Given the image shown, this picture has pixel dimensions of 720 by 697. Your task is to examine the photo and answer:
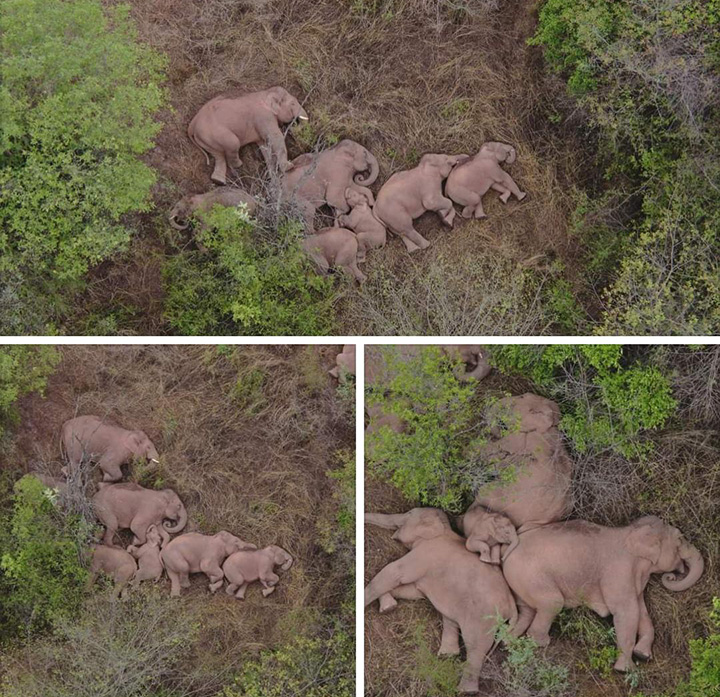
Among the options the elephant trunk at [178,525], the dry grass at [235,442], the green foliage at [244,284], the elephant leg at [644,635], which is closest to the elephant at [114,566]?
the elephant trunk at [178,525]

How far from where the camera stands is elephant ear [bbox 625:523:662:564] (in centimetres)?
711

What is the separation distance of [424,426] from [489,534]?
1066mm

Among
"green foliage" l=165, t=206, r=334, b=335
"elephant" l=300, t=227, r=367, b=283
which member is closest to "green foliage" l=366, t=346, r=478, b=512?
"green foliage" l=165, t=206, r=334, b=335

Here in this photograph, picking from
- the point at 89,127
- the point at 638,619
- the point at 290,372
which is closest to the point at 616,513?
the point at 638,619

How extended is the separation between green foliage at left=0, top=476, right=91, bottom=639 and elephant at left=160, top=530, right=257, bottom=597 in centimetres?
71

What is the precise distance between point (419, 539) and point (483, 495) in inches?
25.0

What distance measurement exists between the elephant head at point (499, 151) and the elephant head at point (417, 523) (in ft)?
10.4

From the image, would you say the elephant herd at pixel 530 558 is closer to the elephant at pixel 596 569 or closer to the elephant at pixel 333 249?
the elephant at pixel 596 569

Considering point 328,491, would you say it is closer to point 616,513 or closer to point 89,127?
point 616,513

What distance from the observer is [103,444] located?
770cm

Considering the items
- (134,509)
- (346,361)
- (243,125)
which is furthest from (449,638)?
(243,125)

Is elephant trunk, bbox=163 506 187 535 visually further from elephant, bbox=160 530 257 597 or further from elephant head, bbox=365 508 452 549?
elephant head, bbox=365 508 452 549

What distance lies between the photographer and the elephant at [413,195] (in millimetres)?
8070

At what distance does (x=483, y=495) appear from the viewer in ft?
23.1
